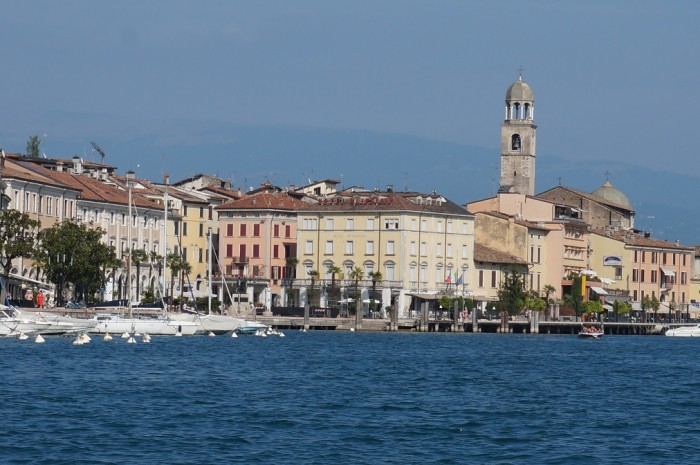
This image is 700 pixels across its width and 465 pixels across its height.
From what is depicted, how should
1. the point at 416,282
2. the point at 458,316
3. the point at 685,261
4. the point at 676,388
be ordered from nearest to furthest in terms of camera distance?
the point at 676,388
the point at 458,316
the point at 416,282
the point at 685,261

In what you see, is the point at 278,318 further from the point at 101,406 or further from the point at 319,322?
the point at 101,406

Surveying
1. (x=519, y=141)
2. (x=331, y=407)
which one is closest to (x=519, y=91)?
(x=519, y=141)

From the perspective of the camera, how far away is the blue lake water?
138 feet

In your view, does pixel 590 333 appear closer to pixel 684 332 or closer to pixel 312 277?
pixel 684 332

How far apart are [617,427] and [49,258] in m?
59.6

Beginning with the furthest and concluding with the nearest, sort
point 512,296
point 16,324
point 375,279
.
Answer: point 512,296 < point 375,279 < point 16,324

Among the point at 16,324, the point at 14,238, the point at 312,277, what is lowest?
the point at 16,324

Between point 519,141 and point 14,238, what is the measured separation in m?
78.9

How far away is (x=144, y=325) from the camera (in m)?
95.9

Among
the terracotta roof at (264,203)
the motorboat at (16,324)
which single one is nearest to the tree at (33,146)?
the terracotta roof at (264,203)

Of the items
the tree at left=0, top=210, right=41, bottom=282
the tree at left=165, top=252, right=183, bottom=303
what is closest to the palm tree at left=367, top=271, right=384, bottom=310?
the tree at left=165, top=252, right=183, bottom=303

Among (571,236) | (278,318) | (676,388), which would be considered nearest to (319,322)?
(278,318)

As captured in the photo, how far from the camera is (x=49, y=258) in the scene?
103500 millimetres

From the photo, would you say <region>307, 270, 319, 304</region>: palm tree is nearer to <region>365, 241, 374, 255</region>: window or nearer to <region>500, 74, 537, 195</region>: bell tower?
<region>365, 241, 374, 255</region>: window
